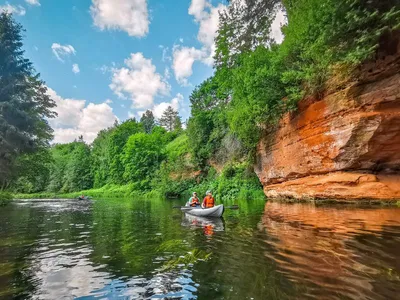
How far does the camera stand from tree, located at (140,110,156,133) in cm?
9956

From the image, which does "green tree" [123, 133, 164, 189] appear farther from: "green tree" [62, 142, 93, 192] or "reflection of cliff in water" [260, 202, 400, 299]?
"reflection of cliff in water" [260, 202, 400, 299]

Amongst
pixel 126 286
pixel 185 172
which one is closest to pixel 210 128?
pixel 185 172

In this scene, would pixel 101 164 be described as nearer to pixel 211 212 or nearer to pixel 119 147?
pixel 119 147

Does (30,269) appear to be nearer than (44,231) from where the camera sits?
Yes

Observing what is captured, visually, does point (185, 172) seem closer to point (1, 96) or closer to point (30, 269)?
point (1, 96)

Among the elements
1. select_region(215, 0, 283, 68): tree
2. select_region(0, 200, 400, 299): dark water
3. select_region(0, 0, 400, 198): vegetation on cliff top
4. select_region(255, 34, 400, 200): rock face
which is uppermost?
select_region(215, 0, 283, 68): tree

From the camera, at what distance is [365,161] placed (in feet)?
48.5

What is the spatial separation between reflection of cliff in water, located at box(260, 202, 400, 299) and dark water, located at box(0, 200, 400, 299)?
16 millimetres

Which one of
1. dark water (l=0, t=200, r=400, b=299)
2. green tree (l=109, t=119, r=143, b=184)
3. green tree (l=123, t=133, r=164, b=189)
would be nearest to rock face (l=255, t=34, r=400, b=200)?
dark water (l=0, t=200, r=400, b=299)

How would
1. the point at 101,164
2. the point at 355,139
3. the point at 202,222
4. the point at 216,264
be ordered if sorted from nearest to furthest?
the point at 216,264 → the point at 202,222 → the point at 355,139 → the point at 101,164

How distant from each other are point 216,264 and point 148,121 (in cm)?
9836

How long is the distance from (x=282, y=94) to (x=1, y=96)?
70.4 feet

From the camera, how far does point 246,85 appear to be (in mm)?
21125

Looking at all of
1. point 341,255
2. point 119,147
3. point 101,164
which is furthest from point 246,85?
point 101,164
